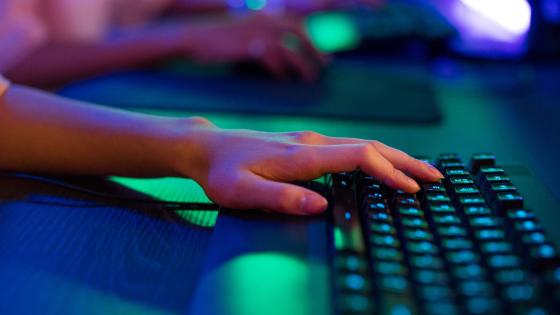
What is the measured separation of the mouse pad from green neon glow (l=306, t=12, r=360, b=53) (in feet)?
0.32

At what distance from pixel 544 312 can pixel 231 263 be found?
211mm

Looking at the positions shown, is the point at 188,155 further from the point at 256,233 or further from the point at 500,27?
the point at 500,27

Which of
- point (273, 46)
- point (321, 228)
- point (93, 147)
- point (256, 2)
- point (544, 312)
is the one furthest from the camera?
point (256, 2)

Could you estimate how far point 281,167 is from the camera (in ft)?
1.59

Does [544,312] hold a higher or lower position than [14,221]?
lower

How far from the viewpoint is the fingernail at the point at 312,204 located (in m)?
0.46

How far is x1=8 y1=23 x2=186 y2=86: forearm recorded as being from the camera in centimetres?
96

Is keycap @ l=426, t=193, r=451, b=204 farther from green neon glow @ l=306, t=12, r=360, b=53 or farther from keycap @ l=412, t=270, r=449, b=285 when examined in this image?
green neon glow @ l=306, t=12, r=360, b=53

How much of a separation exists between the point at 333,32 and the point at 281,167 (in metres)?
0.72

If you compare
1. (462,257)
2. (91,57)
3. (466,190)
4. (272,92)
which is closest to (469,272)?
(462,257)

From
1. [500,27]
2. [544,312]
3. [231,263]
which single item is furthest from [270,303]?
[500,27]

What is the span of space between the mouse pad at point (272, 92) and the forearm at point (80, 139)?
0.20 metres

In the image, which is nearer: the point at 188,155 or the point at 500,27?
the point at 188,155

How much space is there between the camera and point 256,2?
163 cm
